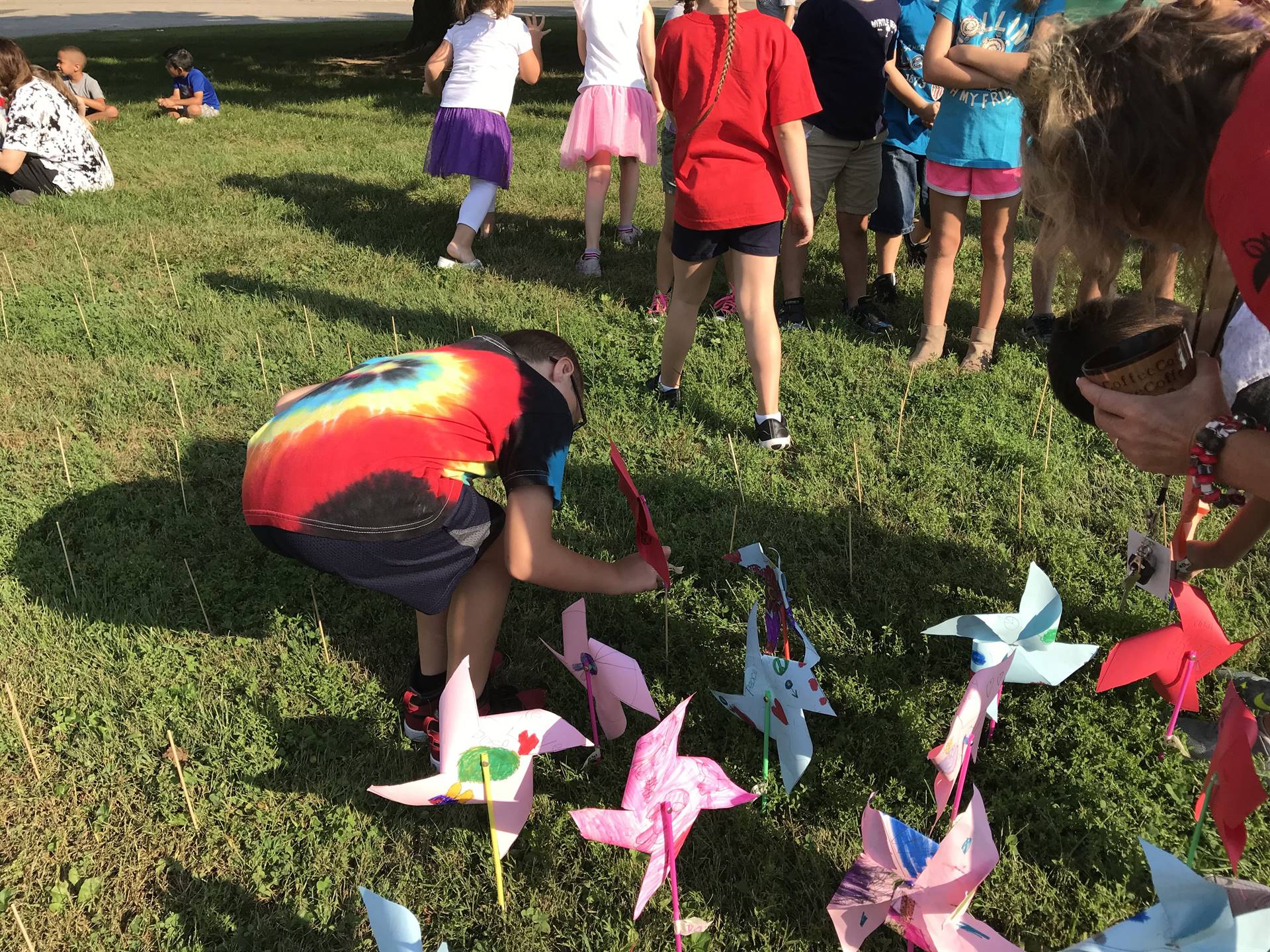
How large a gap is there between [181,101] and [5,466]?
26.0 feet

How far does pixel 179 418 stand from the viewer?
12.9ft

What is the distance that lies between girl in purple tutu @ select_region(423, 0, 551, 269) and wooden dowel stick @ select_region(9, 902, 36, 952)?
415 centimetres

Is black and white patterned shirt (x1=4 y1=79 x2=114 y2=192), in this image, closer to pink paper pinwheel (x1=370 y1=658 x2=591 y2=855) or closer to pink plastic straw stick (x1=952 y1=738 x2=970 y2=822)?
pink paper pinwheel (x1=370 y1=658 x2=591 y2=855)

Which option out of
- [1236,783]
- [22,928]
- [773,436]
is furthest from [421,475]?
[773,436]

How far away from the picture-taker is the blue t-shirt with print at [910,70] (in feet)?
15.7

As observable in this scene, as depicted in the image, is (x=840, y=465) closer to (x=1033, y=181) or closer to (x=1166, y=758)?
(x=1166, y=758)

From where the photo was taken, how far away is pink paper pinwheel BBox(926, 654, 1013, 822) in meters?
1.89

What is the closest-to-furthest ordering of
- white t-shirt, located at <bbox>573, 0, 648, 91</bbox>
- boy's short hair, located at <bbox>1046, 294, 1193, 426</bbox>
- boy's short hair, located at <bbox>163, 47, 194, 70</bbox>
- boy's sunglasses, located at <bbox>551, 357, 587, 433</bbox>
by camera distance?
1. boy's short hair, located at <bbox>1046, 294, 1193, 426</bbox>
2. boy's sunglasses, located at <bbox>551, 357, 587, 433</bbox>
3. white t-shirt, located at <bbox>573, 0, 648, 91</bbox>
4. boy's short hair, located at <bbox>163, 47, 194, 70</bbox>

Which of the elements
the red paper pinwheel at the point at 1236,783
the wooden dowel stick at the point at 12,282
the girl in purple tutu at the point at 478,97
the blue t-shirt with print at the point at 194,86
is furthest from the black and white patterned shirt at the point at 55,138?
the red paper pinwheel at the point at 1236,783

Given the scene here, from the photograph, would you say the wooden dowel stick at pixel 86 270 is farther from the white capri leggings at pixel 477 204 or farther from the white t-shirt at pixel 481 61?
the white t-shirt at pixel 481 61

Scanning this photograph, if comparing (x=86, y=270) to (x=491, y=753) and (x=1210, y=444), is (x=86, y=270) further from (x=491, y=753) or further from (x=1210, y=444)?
(x=1210, y=444)

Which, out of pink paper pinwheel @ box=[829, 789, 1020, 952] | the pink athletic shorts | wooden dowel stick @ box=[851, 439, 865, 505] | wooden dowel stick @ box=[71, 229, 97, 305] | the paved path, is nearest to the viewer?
pink paper pinwheel @ box=[829, 789, 1020, 952]

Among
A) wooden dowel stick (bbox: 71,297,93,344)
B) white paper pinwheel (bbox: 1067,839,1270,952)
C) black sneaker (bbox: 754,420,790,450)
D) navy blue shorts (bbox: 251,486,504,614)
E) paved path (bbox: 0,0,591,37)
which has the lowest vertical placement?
black sneaker (bbox: 754,420,790,450)

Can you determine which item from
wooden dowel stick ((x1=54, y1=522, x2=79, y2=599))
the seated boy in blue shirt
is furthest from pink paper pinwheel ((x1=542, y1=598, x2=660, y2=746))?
the seated boy in blue shirt
